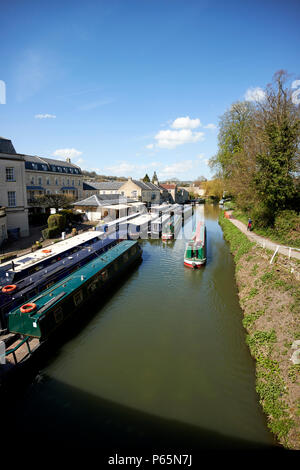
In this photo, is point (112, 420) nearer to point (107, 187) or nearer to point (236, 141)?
point (236, 141)

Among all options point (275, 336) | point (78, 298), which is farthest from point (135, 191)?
point (275, 336)

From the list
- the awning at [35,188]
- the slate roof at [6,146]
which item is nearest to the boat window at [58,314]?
the slate roof at [6,146]

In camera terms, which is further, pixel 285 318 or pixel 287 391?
pixel 285 318

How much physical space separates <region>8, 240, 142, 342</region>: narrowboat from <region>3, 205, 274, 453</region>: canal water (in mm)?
1049

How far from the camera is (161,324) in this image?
35.3 feet

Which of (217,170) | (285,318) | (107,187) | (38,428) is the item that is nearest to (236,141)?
(217,170)

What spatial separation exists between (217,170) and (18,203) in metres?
32.2

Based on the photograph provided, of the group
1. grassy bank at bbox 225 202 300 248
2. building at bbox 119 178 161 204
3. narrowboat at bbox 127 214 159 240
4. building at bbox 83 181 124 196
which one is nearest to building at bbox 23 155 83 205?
building at bbox 83 181 124 196

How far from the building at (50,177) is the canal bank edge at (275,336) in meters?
29.3

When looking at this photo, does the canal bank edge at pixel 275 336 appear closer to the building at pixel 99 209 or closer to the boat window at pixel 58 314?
the boat window at pixel 58 314

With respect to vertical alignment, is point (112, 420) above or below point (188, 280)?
below

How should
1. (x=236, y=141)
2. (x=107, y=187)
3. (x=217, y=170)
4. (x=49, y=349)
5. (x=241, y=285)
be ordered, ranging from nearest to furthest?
(x=49, y=349) < (x=241, y=285) < (x=236, y=141) < (x=217, y=170) < (x=107, y=187)

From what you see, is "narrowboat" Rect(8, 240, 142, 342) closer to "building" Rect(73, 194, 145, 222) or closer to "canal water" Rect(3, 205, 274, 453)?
"canal water" Rect(3, 205, 274, 453)

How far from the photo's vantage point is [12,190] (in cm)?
2216
